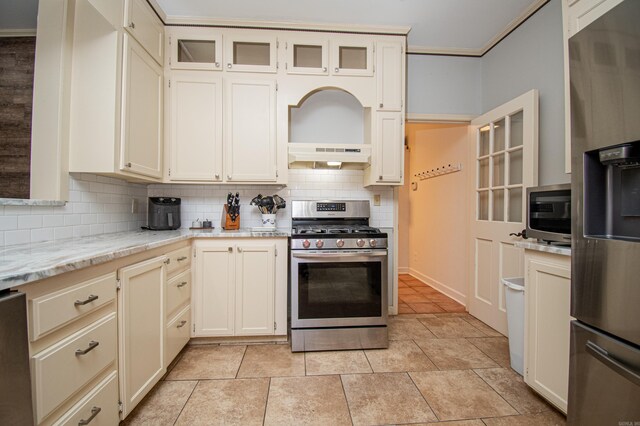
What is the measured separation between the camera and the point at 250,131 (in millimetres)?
2512

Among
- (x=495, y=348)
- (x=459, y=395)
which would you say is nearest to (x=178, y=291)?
(x=459, y=395)

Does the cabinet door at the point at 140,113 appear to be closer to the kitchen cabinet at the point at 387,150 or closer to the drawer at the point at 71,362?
the drawer at the point at 71,362

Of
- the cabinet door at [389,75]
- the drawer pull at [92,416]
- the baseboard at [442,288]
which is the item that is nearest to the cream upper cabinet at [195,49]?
the cabinet door at [389,75]

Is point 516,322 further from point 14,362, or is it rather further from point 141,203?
point 141,203

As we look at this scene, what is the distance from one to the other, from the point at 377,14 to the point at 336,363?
9.26 feet

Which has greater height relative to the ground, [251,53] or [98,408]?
[251,53]

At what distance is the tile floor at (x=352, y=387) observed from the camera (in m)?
1.53

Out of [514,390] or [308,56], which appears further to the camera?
[308,56]

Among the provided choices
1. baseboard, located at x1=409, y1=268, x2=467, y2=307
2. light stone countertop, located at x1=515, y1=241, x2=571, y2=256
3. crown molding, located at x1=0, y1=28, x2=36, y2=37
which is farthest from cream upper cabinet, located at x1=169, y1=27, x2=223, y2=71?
baseboard, located at x1=409, y1=268, x2=467, y2=307

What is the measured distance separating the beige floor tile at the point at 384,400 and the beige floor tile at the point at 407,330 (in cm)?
60

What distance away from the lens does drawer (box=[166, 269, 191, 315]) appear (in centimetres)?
189

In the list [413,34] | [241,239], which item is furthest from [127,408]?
[413,34]

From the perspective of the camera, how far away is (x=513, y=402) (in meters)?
1.65

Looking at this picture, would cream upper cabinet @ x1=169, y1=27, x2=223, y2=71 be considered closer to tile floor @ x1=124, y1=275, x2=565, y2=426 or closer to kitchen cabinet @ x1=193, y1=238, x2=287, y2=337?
kitchen cabinet @ x1=193, y1=238, x2=287, y2=337
